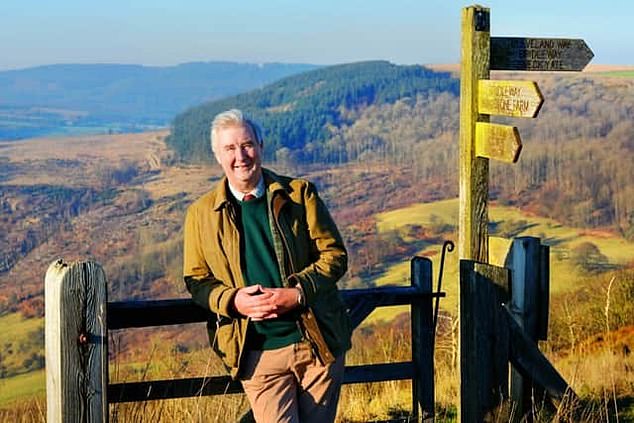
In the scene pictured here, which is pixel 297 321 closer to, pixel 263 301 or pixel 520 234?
pixel 263 301

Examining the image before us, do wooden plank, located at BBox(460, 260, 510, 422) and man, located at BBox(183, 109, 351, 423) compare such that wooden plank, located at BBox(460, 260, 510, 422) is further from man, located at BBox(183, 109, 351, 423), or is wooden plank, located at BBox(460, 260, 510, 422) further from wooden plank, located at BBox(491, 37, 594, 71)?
wooden plank, located at BBox(491, 37, 594, 71)

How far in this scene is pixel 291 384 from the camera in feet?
11.5

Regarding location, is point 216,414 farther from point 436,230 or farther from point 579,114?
point 579,114

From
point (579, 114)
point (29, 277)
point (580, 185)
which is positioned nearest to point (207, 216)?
point (29, 277)

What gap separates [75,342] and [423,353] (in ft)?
6.40

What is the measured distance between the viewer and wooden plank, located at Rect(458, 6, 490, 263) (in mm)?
4746

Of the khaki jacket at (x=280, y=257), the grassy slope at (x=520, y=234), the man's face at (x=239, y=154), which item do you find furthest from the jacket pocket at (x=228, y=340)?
the grassy slope at (x=520, y=234)

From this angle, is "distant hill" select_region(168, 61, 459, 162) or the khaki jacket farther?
"distant hill" select_region(168, 61, 459, 162)

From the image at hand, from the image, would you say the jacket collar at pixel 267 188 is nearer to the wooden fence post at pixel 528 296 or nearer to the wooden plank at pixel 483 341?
the wooden plank at pixel 483 341

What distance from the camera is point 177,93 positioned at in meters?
152

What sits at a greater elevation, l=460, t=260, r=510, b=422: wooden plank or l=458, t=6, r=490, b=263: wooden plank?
l=458, t=6, r=490, b=263: wooden plank

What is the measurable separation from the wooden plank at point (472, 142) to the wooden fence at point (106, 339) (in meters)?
0.64

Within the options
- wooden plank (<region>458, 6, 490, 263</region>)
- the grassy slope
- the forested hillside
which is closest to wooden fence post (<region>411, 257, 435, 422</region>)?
wooden plank (<region>458, 6, 490, 263</region>)

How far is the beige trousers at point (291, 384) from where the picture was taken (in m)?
3.47
